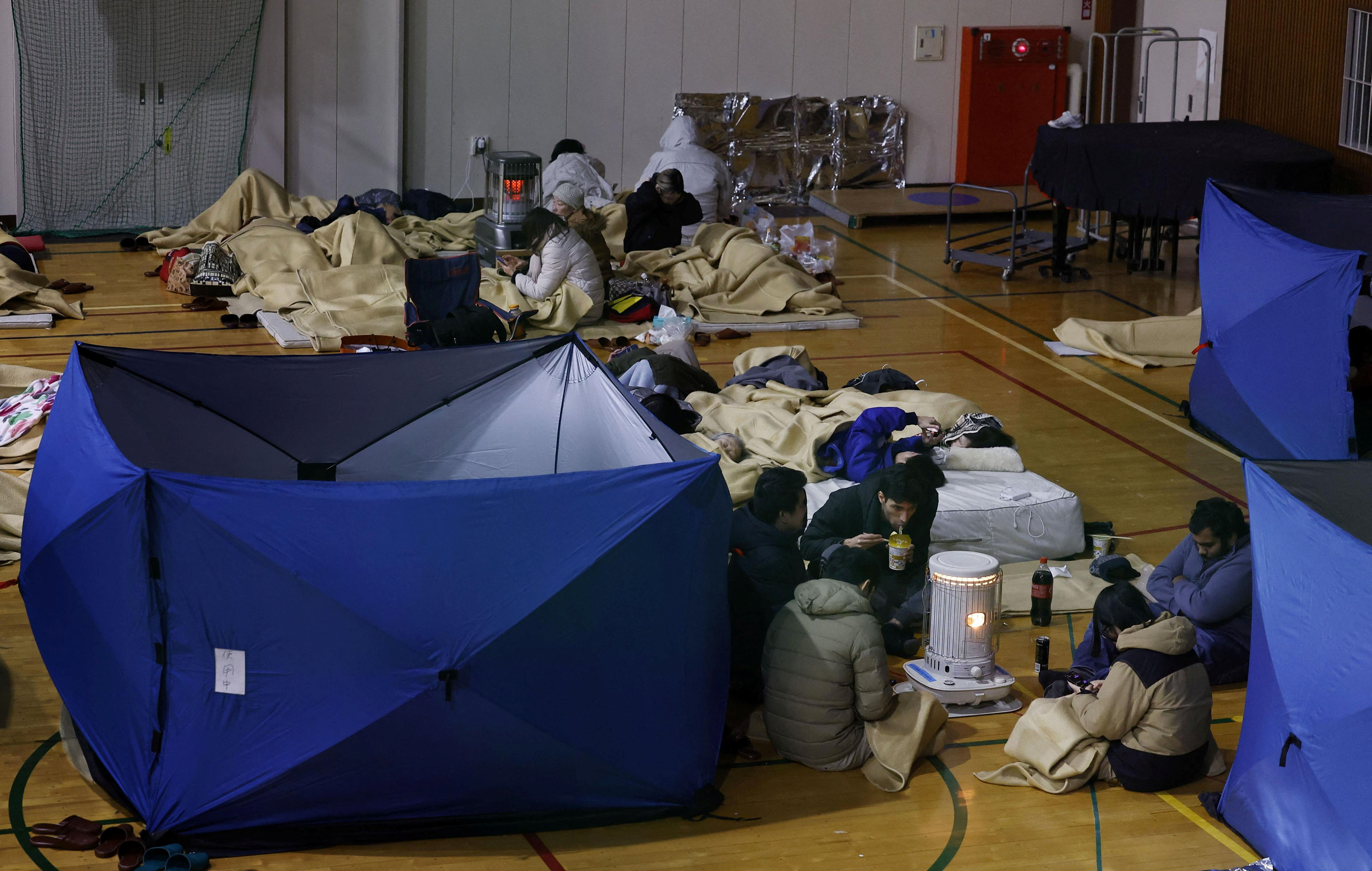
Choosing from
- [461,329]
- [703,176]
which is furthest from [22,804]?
[703,176]

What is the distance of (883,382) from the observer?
24.6 ft

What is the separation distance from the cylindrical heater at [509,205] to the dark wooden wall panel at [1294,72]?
17.9ft

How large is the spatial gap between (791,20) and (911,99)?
54.9 inches

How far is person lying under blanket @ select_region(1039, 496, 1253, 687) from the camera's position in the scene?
4.96 meters

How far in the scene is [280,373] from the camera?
5.27m

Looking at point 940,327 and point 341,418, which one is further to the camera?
point 940,327

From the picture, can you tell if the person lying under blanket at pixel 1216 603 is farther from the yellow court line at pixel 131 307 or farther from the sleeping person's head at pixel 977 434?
the yellow court line at pixel 131 307

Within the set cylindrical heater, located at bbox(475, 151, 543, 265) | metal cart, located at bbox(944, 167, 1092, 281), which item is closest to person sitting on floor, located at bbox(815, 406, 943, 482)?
metal cart, located at bbox(944, 167, 1092, 281)

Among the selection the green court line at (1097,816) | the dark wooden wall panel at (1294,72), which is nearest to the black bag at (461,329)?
the green court line at (1097,816)

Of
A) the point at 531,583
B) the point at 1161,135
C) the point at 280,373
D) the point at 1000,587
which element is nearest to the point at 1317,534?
the point at 1000,587

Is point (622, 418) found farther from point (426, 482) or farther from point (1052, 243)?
point (1052, 243)

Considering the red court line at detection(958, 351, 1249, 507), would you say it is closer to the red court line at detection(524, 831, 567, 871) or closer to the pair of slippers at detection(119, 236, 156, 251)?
the red court line at detection(524, 831, 567, 871)

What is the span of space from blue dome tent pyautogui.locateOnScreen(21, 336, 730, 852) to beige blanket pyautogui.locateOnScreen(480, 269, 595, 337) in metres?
4.97

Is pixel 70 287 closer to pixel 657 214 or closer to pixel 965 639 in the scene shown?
pixel 657 214
